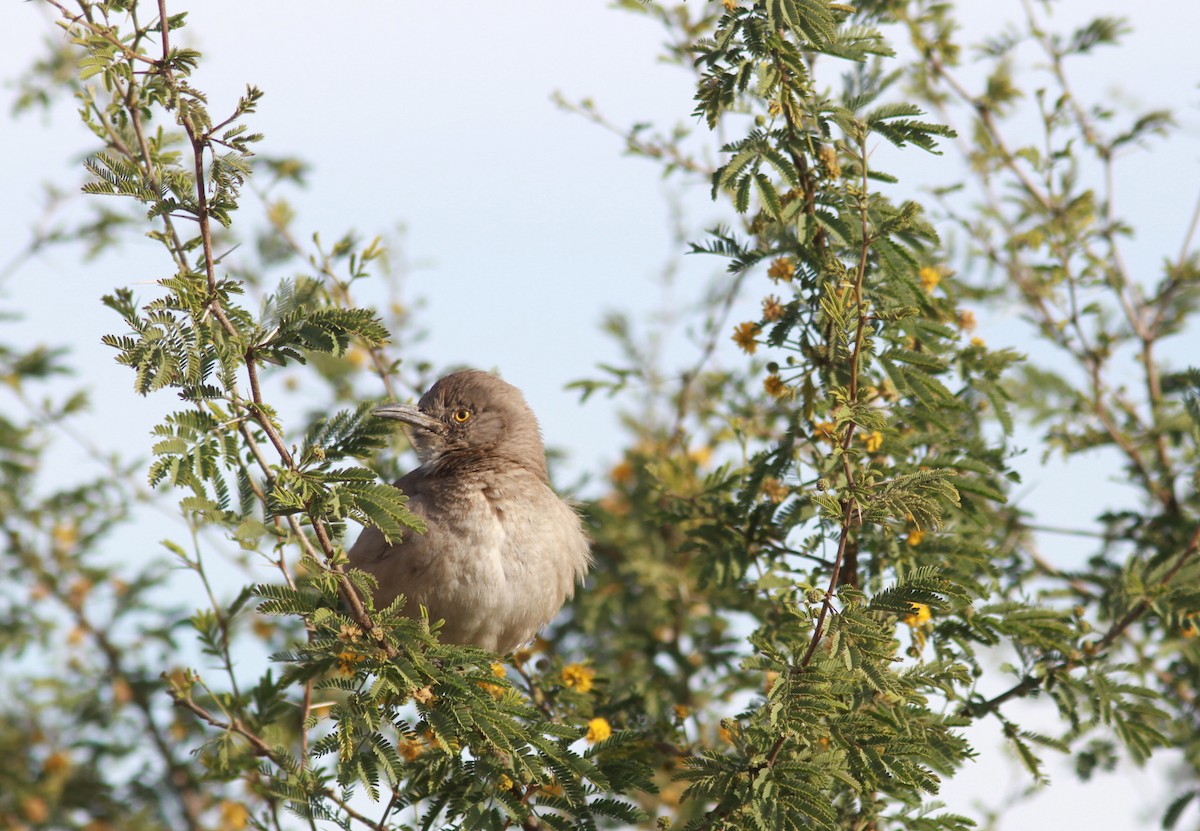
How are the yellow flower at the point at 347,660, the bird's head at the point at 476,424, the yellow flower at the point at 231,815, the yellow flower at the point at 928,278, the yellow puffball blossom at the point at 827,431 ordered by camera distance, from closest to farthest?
the yellow puffball blossom at the point at 827,431, the yellow flower at the point at 347,660, the yellow flower at the point at 928,278, the yellow flower at the point at 231,815, the bird's head at the point at 476,424

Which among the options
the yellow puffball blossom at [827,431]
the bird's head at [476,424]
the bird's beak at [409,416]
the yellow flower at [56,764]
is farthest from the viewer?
the yellow flower at [56,764]

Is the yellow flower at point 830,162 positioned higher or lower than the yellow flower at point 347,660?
higher

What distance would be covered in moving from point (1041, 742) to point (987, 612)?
0.63 metres

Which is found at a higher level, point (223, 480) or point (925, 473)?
point (223, 480)

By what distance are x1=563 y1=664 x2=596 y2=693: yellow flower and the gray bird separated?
474 mm

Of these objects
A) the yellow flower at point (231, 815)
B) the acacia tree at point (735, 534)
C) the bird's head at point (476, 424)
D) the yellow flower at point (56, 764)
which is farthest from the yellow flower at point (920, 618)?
the yellow flower at point (56, 764)

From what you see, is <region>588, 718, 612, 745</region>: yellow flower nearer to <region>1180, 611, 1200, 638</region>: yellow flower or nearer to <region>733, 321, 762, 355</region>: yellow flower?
<region>733, 321, 762, 355</region>: yellow flower

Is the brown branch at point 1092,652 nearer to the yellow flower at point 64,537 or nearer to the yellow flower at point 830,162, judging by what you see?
the yellow flower at point 830,162

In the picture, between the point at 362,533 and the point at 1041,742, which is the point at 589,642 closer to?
the point at 362,533

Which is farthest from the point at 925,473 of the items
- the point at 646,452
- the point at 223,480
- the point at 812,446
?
the point at 646,452

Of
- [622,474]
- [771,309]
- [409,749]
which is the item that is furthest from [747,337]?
[622,474]

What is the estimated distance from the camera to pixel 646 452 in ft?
24.8

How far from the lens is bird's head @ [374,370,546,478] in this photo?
6402mm

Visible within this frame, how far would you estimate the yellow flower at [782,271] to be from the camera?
487 cm
